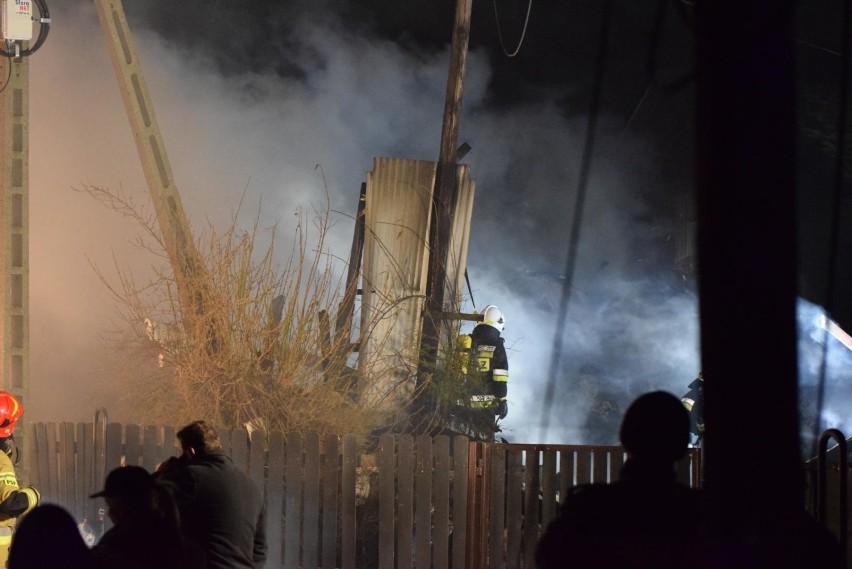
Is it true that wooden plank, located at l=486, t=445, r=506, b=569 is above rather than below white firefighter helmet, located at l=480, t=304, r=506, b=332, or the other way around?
below

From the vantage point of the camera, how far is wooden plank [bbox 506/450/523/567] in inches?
269

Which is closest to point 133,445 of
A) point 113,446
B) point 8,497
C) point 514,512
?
point 113,446

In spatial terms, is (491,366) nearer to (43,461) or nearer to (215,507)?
(43,461)

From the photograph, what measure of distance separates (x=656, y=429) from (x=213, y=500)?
230 centimetres

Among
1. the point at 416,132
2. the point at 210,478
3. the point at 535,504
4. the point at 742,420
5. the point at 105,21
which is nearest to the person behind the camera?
the point at 742,420

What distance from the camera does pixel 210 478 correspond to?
4137 millimetres

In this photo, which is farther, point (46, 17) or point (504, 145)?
point (504, 145)

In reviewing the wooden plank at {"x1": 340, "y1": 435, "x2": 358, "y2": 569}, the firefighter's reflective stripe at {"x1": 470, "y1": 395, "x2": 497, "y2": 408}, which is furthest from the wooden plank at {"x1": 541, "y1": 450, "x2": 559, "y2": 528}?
the firefighter's reflective stripe at {"x1": 470, "y1": 395, "x2": 497, "y2": 408}

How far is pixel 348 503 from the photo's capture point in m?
7.69

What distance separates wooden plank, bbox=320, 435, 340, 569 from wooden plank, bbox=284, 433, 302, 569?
251mm

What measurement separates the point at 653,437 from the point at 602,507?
216 mm

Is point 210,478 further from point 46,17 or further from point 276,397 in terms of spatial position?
point 46,17

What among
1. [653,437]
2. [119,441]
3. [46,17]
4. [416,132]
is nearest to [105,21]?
[46,17]

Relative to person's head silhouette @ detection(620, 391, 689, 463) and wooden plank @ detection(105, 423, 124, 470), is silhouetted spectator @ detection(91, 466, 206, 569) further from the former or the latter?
wooden plank @ detection(105, 423, 124, 470)
